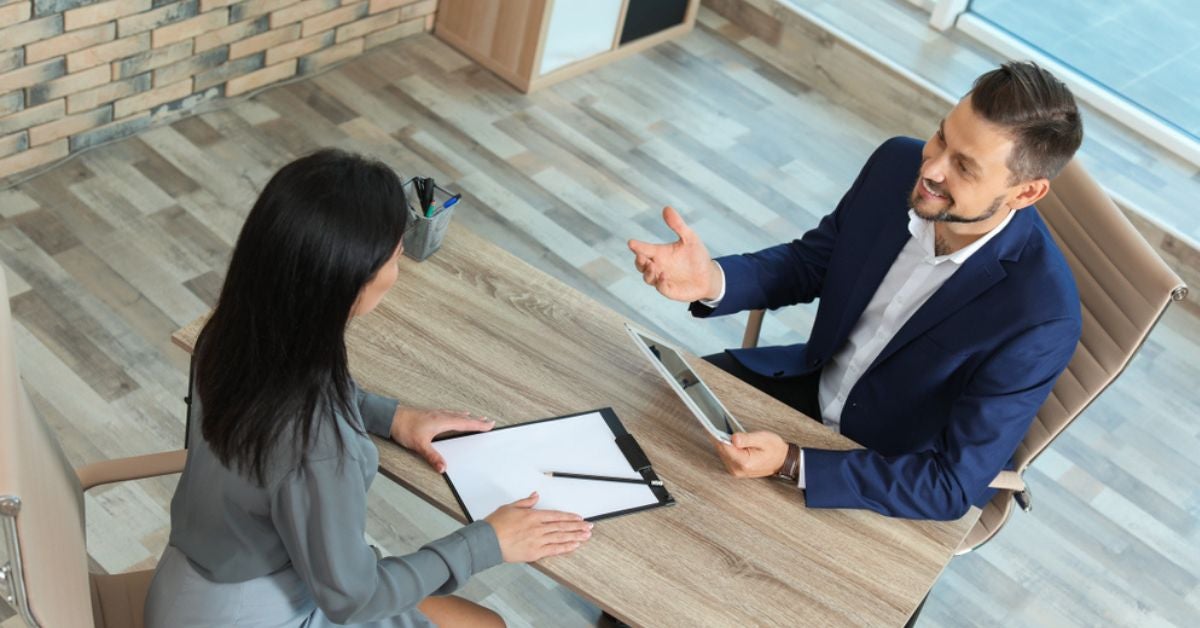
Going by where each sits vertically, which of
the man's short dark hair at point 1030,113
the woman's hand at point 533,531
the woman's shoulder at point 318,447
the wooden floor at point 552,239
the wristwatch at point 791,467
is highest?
the man's short dark hair at point 1030,113

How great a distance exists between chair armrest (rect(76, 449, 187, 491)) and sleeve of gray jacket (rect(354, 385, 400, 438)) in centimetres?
26

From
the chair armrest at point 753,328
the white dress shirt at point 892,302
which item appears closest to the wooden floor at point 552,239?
the chair armrest at point 753,328

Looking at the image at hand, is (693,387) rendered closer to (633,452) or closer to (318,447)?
(633,452)

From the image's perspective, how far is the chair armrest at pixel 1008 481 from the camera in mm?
2385

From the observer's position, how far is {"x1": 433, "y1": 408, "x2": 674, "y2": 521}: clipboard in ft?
6.54

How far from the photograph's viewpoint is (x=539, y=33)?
4469 millimetres

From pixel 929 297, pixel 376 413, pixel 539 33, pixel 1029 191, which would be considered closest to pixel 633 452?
pixel 376 413

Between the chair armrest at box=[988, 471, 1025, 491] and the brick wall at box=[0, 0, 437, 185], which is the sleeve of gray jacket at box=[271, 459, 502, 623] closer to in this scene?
the chair armrest at box=[988, 471, 1025, 491]

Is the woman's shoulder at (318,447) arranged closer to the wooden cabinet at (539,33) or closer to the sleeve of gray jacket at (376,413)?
the sleeve of gray jacket at (376,413)

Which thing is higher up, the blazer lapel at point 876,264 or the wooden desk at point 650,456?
the blazer lapel at point 876,264

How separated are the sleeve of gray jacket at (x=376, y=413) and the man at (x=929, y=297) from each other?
51cm

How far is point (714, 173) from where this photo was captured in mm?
4480

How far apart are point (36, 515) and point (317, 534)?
0.32m

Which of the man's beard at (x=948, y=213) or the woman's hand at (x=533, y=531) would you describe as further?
the man's beard at (x=948, y=213)
